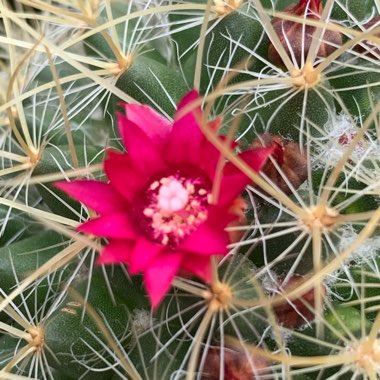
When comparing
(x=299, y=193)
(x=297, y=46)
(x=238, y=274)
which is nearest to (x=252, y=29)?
(x=297, y=46)

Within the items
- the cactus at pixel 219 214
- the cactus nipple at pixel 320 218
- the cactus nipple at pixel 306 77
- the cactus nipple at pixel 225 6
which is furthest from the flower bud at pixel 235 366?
the cactus nipple at pixel 225 6

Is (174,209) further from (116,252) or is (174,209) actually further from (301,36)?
(301,36)

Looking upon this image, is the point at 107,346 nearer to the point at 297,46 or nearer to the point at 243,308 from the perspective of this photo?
the point at 243,308

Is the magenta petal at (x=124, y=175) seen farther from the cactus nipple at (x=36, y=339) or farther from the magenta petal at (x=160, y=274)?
the cactus nipple at (x=36, y=339)

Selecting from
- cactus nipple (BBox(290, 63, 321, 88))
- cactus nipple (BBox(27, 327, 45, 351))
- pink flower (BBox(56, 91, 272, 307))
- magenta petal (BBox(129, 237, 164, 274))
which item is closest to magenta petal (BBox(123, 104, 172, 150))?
pink flower (BBox(56, 91, 272, 307))

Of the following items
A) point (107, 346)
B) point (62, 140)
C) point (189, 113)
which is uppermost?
point (62, 140)

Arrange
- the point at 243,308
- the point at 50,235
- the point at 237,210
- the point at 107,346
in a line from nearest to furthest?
1. the point at 237,210
2. the point at 243,308
3. the point at 107,346
4. the point at 50,235
